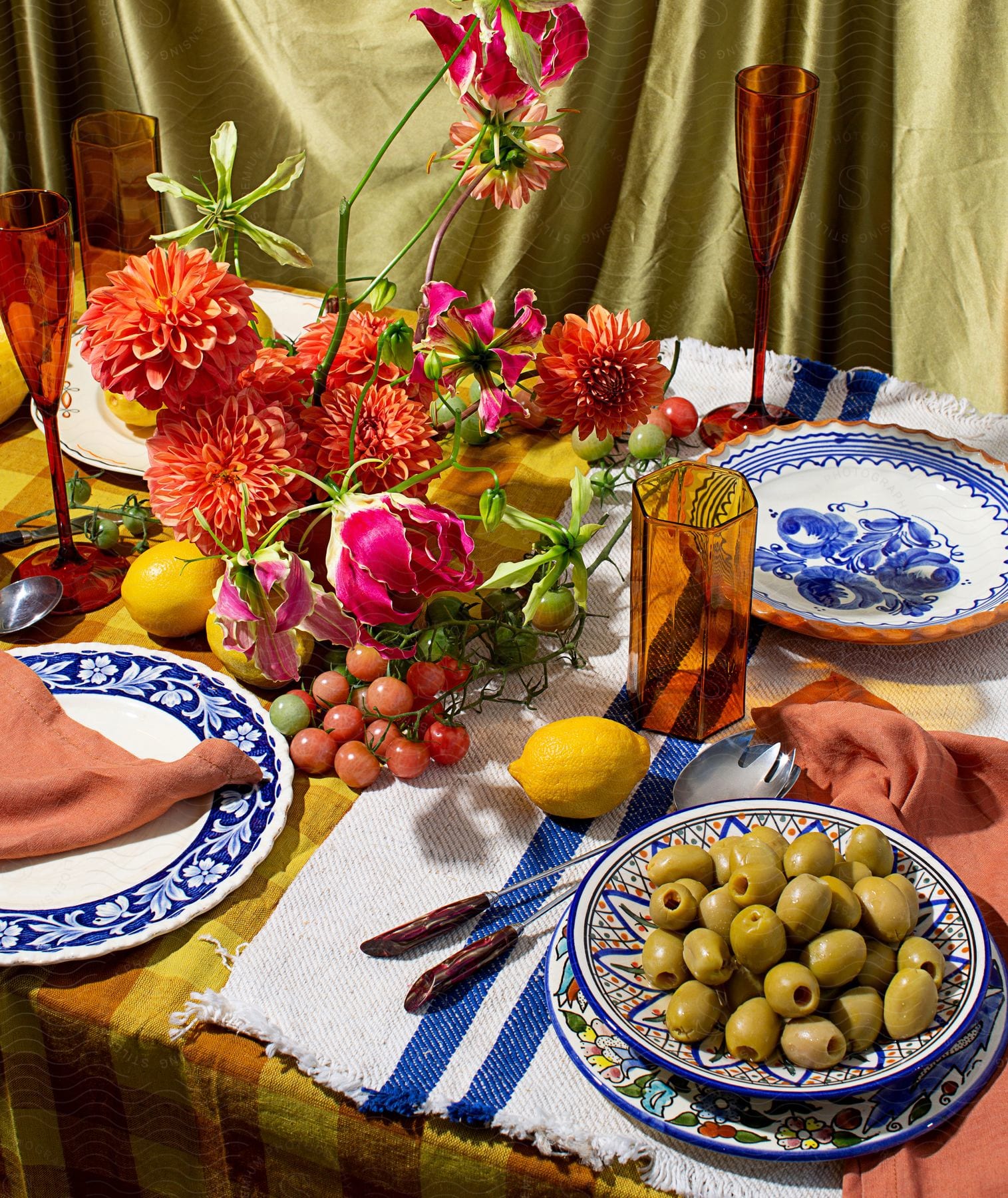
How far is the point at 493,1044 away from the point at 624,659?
0.31 metres

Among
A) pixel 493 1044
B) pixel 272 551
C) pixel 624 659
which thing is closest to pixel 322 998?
pixel 493 1044

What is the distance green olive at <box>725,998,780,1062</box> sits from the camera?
0.49 m

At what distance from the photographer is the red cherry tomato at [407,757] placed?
691 millimetres

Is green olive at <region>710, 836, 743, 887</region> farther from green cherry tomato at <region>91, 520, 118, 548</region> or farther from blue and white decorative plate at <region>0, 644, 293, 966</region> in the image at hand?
green cherry tomato at <region>91, 520, 118, 548</region>

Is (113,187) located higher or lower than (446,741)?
higher

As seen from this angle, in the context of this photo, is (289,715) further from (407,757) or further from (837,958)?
(837,958)

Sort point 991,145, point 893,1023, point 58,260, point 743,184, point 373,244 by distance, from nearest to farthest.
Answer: point 893,1023, point 58,260, point 743,184, point 991,145, point 373,244

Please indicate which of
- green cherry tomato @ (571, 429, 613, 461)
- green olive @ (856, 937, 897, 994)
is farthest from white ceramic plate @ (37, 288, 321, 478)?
green olive @ (856, 937, 897, 994)

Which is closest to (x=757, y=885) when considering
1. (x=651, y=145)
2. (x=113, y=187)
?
(x=113, y=187)

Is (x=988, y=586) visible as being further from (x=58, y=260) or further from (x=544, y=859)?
(x=58, y=260)

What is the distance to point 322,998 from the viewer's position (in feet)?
1.90

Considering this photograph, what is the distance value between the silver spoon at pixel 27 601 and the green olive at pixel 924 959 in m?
0.58

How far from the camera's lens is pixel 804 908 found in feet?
1.67

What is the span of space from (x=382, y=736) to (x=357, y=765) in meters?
0.02
